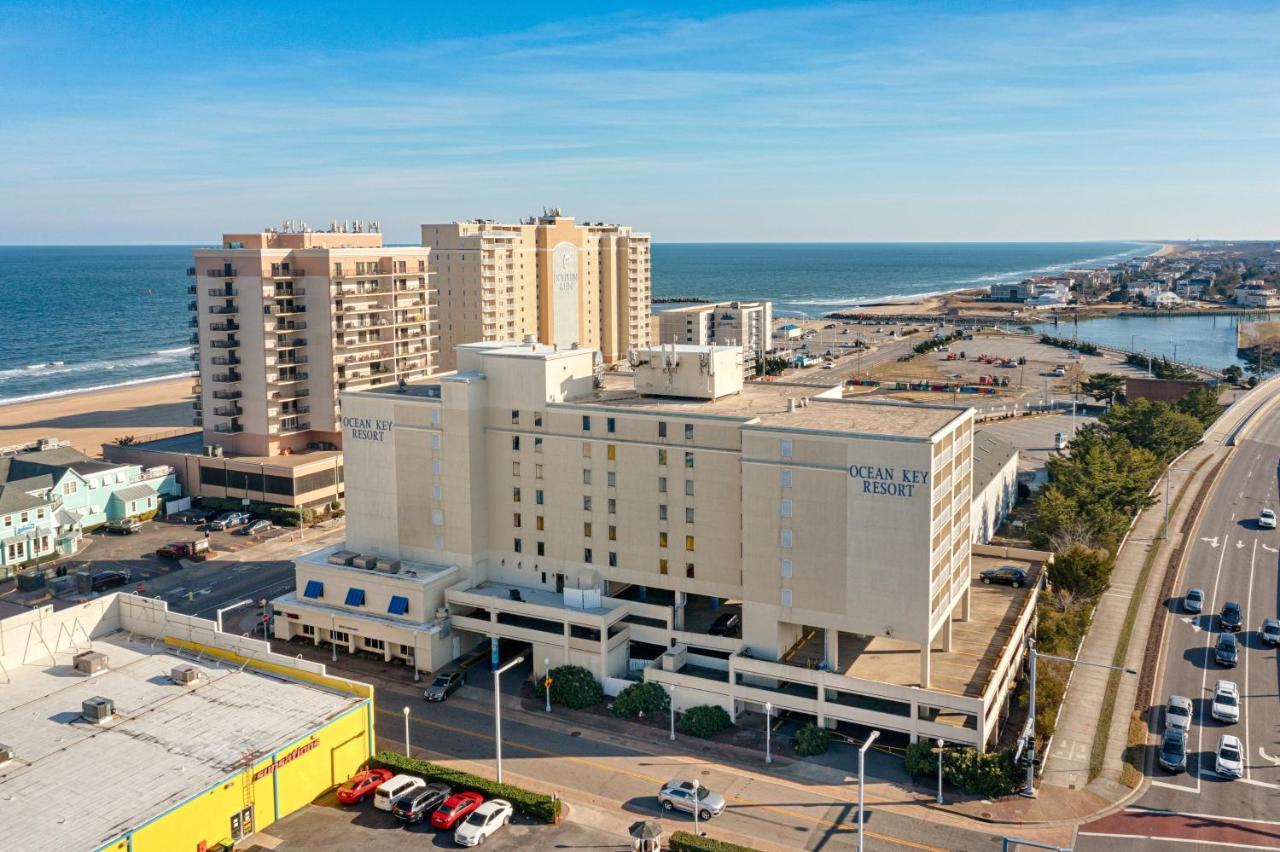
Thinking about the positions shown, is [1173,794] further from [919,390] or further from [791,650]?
[919,390]

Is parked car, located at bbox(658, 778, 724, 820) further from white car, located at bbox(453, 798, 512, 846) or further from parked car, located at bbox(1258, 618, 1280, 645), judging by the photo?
parked car, located at bbox(1258, 618, 1280, 645)

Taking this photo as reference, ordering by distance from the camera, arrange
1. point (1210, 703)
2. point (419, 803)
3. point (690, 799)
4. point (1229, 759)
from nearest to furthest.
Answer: point (419, 803), point (690, 799), point (1229, 759), point (1210, 703)

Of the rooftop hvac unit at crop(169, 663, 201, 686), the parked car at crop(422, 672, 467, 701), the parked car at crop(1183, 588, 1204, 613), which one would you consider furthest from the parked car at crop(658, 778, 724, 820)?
the parked car at crop(1183, 588, 1204, 613)

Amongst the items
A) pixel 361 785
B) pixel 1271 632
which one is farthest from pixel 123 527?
pixel 1271 632

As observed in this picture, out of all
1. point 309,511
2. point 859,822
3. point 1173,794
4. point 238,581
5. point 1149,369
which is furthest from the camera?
point 1149,369

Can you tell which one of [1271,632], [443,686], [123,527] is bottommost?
[443,686]

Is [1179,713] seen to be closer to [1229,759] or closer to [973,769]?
[1229,759]

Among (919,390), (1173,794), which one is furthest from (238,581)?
(919,390)
